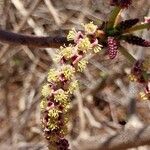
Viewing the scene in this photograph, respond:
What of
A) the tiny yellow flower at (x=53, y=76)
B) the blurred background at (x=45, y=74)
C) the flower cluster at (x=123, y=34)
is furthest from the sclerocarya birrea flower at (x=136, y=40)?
the blurred background at (x=45, y=74)

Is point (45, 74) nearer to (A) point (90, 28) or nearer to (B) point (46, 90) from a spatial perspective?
(A) point (90, 28)

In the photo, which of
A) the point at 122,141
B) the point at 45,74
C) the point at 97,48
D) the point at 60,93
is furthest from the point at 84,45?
the point at 45,74

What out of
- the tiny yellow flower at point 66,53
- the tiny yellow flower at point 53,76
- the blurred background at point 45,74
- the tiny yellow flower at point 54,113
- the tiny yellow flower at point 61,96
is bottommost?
the tiny yellow flower at point 54,113

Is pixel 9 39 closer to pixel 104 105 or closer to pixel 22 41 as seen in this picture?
pixel 22 41

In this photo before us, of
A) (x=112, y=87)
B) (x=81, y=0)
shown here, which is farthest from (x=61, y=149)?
(x=112, y=87)

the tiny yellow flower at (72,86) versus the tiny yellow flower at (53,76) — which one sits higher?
the tiny yellow flower at (53,76)

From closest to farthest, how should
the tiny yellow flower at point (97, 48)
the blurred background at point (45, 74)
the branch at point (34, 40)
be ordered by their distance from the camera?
the tiny yellow flower at point (97, 48) → the branch at point (34, 40) → the blurred background at point (45, 74)

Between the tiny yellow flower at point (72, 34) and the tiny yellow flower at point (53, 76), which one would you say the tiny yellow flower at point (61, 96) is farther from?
the tiny yellow flower at point (72, 34)
